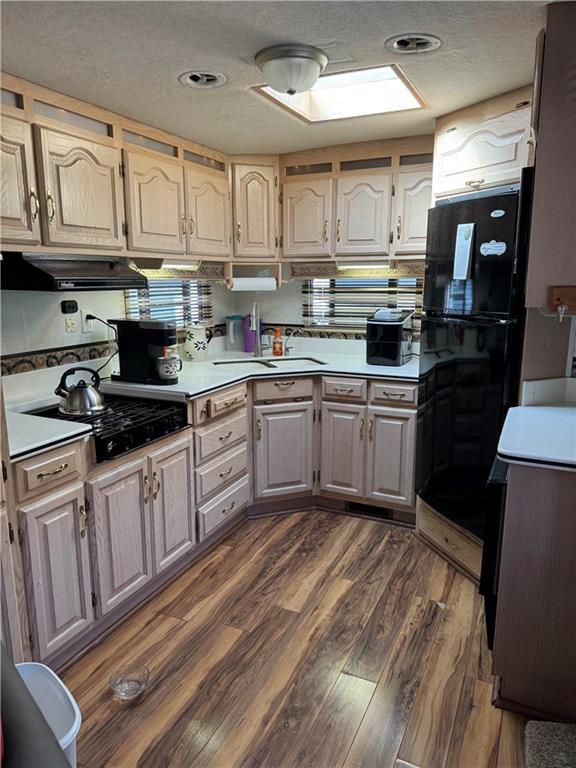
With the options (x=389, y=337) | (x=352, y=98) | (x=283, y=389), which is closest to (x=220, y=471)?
(x=283, y=389)

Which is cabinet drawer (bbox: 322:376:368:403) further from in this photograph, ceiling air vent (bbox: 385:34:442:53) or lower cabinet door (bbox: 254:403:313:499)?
ceiling air vent (bbox: 385:34:442:53)

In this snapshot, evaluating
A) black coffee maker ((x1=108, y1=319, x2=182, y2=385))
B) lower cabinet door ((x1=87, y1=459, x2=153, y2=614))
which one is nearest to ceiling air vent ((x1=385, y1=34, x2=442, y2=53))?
black coffee maker ((x1=108, y1=319, x2=182, y2=385))

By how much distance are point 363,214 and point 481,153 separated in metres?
0.84

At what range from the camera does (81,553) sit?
2.05 m

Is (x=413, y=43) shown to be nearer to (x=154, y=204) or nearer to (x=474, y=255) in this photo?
(x=474, y=255)

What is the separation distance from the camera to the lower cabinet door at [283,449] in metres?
3.19

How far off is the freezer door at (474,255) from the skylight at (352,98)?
55 centimetres

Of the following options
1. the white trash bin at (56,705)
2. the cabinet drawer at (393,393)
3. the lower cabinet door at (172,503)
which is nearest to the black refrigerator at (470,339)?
the cabinet drawer at (393,393)

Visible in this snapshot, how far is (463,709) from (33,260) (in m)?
2.41

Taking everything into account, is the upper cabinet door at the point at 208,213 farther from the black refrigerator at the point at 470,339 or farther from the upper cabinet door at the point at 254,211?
the black refrigerator at the point at 470,339

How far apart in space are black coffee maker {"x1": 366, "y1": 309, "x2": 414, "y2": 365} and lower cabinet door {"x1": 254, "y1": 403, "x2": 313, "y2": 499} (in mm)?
551

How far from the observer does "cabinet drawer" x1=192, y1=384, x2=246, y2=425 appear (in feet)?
8.75

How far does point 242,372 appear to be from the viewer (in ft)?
10.0

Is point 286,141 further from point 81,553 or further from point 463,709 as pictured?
point 463,709
